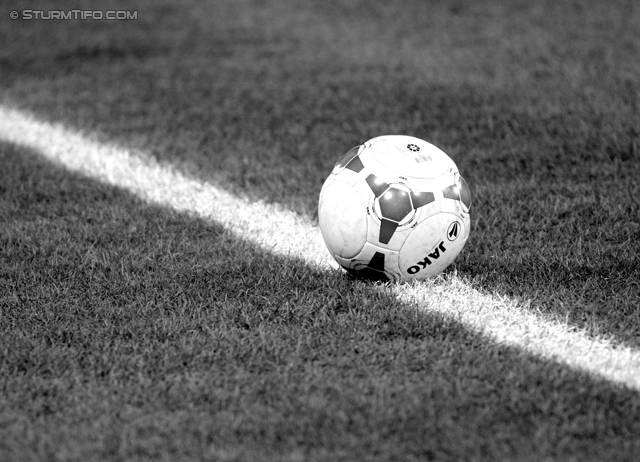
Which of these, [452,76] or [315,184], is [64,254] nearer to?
[315,184]

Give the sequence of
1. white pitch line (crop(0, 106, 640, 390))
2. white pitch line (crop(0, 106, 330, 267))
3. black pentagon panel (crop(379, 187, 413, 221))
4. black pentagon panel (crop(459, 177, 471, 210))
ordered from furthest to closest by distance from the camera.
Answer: white pitch line (crop(0, 106, 330, 267)), black pentagon panel (crop(459, 177, 471, 210)), black pentagon panel (crop(379, 187, 413, 221)), white pitch line (crop(0, 106, 640, 390))

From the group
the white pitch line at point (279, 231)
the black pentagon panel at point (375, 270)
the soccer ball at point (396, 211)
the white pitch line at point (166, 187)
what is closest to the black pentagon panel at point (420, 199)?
the soccer ball at point (396, 211)

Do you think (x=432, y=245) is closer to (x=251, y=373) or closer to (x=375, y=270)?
(x=375, y=270)

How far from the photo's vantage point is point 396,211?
9.46 feet

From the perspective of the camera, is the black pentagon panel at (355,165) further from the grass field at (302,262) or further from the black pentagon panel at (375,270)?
the grass field at (302,262)

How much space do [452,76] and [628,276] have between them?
2.99 m

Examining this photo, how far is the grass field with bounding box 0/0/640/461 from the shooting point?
2275 millimetres

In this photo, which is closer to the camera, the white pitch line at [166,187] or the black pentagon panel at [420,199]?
the black pentagon panel at [420,199]

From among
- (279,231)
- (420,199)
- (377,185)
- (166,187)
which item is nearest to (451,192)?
(420,199)

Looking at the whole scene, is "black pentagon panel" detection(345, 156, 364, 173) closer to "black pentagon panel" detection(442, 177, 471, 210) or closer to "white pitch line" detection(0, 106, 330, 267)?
"black pentagon panel" detection(442, 177, 471, 210)

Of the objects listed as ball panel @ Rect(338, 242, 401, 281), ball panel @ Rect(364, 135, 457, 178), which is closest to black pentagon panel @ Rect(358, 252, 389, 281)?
ball panel @ Rect(338, 242, 401, 281)

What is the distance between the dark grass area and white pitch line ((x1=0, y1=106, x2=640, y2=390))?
3.7 inches

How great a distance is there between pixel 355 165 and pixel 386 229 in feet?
0.95

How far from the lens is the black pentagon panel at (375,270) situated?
2.96m
